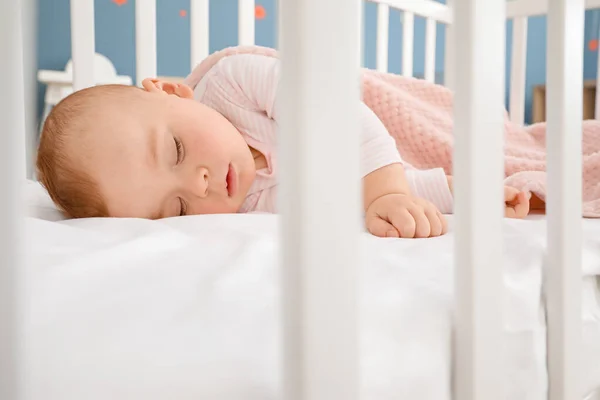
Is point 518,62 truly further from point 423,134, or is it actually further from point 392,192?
point 392,192

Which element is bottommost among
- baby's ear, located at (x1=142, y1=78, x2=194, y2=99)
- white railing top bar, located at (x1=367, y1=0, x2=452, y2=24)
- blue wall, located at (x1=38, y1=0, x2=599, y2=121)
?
baby's ear, located at (x1=142, y1=78, x2=194, y2=99)

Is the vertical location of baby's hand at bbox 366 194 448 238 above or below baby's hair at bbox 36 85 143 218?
below

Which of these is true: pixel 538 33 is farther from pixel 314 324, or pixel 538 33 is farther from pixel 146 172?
pixel 314 324

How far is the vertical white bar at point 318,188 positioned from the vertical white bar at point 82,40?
2.89 feet

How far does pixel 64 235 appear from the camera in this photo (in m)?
0.51

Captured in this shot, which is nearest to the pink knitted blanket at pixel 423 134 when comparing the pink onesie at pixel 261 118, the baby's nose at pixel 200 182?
the pink onesie at pixel 261 118

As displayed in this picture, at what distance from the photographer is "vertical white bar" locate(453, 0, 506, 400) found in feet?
1.15

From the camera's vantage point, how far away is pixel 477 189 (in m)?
0.36

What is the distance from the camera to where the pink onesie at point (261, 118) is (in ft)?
2.64

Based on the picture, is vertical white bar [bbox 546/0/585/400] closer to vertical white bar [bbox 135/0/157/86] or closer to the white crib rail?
vertical white bar [bbox 135/0/157/86]

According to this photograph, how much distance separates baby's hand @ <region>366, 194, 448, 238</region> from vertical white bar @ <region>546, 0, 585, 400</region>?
0.16 metres

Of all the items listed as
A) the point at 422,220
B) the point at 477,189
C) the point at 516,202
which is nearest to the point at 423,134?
the point at 516,202

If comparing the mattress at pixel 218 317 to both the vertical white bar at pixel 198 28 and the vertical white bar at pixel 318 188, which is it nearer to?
the vertical white bar at pixel 318 188

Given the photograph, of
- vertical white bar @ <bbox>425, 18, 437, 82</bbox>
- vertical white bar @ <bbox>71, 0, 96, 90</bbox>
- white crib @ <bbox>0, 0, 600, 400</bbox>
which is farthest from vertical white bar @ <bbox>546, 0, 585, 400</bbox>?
vertical white bar @ <bbox>425, 18, 437, 82</bbox>
